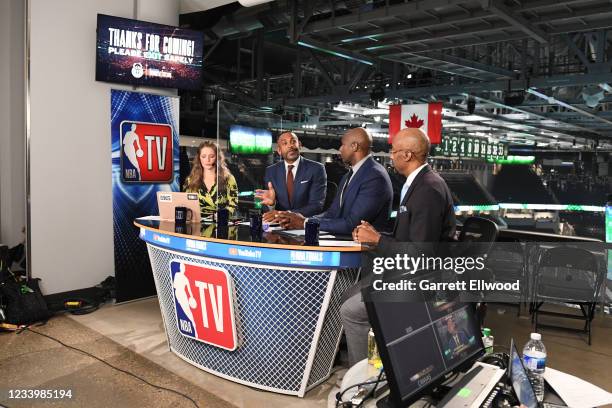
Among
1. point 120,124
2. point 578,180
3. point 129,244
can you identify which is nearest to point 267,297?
point 129,244

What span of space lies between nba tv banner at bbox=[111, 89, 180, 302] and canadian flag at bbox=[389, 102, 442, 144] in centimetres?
426

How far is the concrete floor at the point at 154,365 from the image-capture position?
311 cm

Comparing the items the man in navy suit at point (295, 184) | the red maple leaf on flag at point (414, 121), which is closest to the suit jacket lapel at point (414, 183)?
the man in navy suit at point (295, 184)

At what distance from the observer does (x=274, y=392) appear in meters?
3.20

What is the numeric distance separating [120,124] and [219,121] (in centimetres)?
126

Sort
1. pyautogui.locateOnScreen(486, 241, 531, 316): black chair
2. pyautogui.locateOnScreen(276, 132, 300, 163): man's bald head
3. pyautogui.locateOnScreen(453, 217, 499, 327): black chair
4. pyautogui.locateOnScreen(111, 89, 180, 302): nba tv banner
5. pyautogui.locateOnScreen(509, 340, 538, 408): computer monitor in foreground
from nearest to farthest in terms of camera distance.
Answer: pyautogui.locateOnScreen(509, 340, 538, 408): computer monitor in foreground
pyautogui.locateOnScreen(453, 217, 499, 327): black chair
pyautogui.locateOnScreen(276, 132, 300, 163): man's bald head
pyautogui.locateOnScreen(111, 89, 180, 302): nba tv banner
pyautogui.locateOnScreen(486, 241, 531, 316): black chair

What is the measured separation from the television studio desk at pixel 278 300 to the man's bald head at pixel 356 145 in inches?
29.7

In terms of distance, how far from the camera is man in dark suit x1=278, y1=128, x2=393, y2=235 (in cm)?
324

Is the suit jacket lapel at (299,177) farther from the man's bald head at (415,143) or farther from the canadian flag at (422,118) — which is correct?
the canadian flag at (422,118)

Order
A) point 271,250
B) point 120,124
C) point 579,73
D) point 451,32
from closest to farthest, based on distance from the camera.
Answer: point 271,250
point 120,124
point 451,32
point 579,73

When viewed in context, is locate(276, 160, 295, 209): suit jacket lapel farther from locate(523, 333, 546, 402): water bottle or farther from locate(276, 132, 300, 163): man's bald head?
locate(523, 333, 546, 402): water bottle

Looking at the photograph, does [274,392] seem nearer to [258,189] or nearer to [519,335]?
[258,189]

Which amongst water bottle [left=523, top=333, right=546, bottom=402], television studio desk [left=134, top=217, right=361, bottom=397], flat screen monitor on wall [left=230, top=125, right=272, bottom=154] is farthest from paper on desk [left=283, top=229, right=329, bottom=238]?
water bottle [left=523, top=333, right=546, bottom=402]

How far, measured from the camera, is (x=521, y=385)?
1.49 meters
